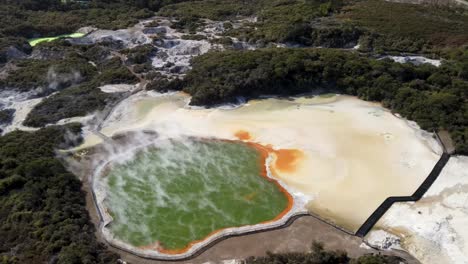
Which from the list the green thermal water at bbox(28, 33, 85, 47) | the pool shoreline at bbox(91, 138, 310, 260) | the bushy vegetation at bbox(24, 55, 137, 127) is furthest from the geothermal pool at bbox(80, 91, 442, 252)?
the green thermal water at bbox(28, 33, 85, 47)

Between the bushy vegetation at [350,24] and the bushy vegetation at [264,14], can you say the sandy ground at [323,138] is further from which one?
the bushy vegetation at [264,14]

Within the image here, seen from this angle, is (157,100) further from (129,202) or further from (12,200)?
(12,200)

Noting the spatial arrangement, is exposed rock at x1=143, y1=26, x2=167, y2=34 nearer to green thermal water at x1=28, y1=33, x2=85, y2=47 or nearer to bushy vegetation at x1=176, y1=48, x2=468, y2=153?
green thermal water at x1=28, y1=33, x2=85, y2=47

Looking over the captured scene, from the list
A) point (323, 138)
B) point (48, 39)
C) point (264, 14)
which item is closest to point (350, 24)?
point (264, 14)

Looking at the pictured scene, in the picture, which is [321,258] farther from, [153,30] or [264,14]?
[264,14]

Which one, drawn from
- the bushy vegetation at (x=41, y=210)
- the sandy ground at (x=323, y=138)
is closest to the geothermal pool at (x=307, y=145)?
the sandy ground at (x=323, y=138)

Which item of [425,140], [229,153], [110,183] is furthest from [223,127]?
[425,140]

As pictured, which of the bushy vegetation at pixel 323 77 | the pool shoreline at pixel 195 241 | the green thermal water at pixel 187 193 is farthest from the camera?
the bushy vegetation at pixel 323 77
